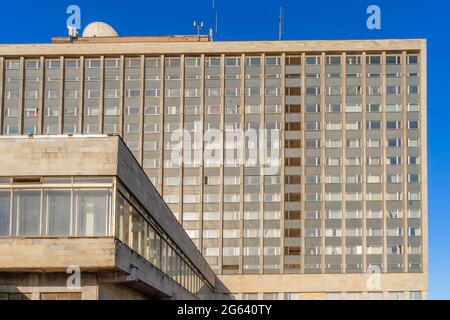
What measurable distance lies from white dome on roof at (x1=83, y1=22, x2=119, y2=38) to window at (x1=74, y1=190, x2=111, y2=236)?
269 feet

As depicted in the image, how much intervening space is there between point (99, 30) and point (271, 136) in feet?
89.3

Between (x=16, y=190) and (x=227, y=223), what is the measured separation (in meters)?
72.0

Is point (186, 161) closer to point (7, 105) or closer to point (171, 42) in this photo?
point (171, 42)

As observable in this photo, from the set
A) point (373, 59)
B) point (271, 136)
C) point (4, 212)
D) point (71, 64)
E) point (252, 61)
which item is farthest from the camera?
point (71, 64)

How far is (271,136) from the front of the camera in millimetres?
101250

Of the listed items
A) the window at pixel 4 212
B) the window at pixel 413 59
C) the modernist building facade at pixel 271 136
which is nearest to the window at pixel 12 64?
the modernist building facade at pixel 271 136

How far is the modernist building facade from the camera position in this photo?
98312mm

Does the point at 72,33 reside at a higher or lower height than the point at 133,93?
higher

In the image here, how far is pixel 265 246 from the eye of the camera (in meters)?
99.4

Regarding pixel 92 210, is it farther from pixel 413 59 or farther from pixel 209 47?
pixel 413 59

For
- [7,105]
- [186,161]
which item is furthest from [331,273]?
[7,105]

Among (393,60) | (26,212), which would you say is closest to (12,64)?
(393,60)

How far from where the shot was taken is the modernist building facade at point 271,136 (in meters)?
98.3

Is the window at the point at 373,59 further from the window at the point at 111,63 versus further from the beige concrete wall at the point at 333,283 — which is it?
the window at the point at 111,63
